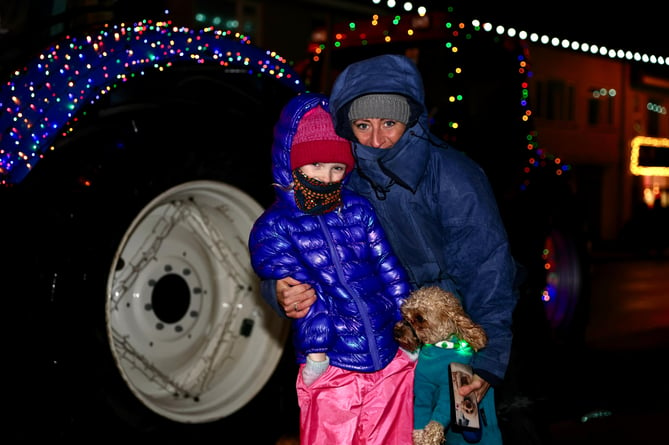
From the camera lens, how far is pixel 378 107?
2.23 m

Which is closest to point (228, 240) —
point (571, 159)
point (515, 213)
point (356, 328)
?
point (356, 328)

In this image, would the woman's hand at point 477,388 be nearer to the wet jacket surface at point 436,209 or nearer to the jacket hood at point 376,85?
the wet jacket surface at point 436,209

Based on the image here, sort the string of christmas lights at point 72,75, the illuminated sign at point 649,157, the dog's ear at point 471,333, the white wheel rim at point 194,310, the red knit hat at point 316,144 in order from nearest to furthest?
the dog's ear at point 471,333 < the red knit hat at point 316,144 < the string of christmas lights at point 72,75 < the white wheel rim at point 194,310 < the illuminated sign at point 649,157

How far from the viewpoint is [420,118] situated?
2.29 metres

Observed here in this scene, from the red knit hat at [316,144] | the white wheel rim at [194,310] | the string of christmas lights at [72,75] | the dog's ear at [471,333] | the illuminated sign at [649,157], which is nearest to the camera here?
the dog's ear at [471,333]

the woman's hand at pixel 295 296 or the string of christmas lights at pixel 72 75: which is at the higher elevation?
the string of christmas lights at pixel 72 75

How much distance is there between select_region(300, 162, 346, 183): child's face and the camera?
2227 millimetres

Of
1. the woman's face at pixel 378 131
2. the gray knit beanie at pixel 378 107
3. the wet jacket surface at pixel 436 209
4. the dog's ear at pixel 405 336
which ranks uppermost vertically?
the gray knit beanie at pixel 378 107

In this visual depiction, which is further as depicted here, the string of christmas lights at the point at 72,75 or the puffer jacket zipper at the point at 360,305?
the string of christmas lights at the point at 72,75

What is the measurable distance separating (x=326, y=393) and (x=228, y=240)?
1.62 metres

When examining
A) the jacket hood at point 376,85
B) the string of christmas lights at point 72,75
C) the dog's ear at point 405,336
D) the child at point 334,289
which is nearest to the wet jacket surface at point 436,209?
the jacket hood at point 376,85

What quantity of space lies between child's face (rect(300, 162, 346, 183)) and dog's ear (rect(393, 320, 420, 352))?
0.52 m

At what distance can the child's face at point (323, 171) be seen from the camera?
2.23 m

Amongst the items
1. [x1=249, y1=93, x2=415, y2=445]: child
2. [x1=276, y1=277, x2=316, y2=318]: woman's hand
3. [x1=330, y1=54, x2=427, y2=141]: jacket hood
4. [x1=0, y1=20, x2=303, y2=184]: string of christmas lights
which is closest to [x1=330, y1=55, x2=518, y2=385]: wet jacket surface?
[x1=330, y1=54, x2=427, y2=141]: jacket hood
